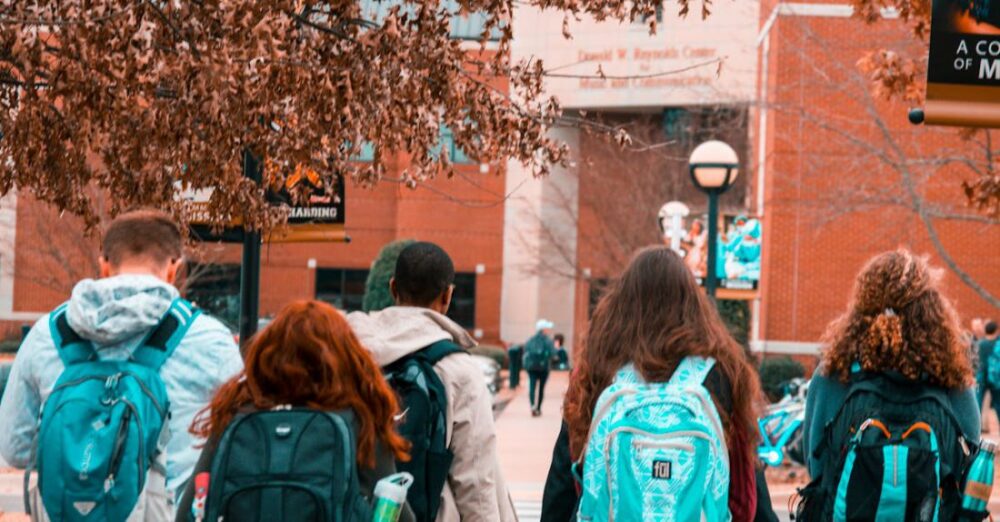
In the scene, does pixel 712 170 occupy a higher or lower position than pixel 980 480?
higher

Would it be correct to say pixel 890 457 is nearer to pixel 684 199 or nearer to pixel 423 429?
pixel 423 429

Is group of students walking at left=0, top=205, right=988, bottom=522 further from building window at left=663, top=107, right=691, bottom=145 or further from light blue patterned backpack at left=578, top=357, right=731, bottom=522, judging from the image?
building window at left=663, top=107, right=691, bottom=145

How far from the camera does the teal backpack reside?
4.62 metres

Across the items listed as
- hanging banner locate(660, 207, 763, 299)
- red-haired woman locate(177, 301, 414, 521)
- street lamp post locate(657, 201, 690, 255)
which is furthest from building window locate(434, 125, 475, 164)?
red-haired woman locate(177, 301, 414, 521)

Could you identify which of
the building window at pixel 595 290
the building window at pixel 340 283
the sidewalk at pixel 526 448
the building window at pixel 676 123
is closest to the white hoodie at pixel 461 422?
the sidewalk at pixel 526 448

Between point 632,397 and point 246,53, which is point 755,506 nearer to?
point 632,397

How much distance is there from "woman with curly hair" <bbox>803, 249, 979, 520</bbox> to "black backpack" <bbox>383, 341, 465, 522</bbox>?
4.81 feet

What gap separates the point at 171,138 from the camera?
848 centimetres

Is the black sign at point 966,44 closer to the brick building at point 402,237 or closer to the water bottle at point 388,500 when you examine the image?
the water bottle at point 388,500

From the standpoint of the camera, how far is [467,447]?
535cm

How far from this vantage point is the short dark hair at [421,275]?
18.3 feet

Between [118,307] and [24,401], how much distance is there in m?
0.52

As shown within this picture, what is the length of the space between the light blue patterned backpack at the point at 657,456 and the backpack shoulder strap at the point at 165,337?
4.54 feet

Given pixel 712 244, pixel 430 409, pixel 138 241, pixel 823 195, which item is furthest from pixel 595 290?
pixel 138 241
